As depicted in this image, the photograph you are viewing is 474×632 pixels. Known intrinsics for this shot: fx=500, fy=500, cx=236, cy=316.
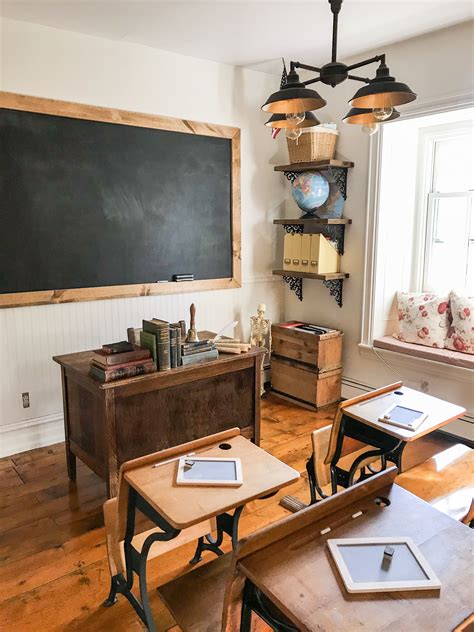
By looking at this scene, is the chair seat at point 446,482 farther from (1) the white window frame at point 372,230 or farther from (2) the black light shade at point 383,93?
(2) the black light shade at point 383,93

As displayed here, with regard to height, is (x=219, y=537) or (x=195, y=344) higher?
(x=195, y=344)

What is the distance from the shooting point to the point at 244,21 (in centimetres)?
306

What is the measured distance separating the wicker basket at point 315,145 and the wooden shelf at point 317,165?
0.05 metres

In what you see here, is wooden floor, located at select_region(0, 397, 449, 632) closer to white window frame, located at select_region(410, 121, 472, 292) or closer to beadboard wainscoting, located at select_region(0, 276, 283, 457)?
beadboard wainscoting, located at select_region(0, 276, 283, 457)

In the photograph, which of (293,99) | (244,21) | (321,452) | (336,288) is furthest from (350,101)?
(336,288)

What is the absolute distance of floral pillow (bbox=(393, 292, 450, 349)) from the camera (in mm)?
3635

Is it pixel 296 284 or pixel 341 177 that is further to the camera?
pixel 296 284

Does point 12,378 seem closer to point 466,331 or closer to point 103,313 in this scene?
point 103,313

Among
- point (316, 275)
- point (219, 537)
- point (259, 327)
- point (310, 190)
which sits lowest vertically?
point (219, 537)

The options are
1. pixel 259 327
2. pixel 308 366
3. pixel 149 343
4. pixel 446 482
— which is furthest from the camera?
pixel 259 327

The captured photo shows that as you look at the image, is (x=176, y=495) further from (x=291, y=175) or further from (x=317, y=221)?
(x=291, y=175)

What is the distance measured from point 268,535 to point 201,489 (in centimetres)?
37

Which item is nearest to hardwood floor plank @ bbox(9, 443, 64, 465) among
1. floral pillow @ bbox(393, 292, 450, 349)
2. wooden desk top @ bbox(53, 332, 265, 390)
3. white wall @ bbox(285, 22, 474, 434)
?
wooden desk top @ bbox(53, 332, 265, 390)

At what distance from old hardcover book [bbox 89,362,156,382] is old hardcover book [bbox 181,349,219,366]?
205 mm
